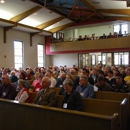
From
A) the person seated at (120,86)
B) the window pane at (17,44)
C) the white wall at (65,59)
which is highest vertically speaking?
the window pane at (17,44)

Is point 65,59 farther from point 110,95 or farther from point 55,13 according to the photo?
point 110,95

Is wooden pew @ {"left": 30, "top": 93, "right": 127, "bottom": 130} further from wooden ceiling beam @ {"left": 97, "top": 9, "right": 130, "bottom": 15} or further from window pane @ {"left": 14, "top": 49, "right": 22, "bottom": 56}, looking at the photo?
window pane @ {"left": 14, "top": 49, "right": 22, "bottom": 56}

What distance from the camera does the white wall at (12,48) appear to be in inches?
415

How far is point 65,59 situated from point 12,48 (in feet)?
15.5

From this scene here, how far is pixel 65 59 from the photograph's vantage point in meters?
14.3

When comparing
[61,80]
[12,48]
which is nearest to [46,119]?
[61,80]

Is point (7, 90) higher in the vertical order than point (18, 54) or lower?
lower

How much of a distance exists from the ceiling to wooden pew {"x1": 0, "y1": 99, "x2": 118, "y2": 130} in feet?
20.1

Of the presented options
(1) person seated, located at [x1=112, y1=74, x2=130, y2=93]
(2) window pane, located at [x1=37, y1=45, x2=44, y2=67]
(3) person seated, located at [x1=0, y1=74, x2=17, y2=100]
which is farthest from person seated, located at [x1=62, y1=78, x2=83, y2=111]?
(2) window pane, located at [x1=37, y1=45, x2=44, y2=67]

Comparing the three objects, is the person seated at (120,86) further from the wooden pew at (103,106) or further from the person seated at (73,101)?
the person seated at (73,101)

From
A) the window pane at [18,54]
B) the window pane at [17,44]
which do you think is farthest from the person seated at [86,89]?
the window pane at [17,44]

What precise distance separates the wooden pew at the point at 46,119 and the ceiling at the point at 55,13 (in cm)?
Answer: 613

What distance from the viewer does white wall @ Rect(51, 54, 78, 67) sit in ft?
45.6

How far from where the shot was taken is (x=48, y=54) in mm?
14180
